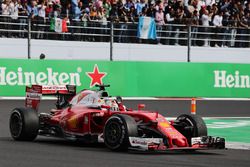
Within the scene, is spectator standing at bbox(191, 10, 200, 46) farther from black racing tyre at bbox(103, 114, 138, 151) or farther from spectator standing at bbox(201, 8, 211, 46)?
black racing tyre at bbox(103, 114, 138, 151)

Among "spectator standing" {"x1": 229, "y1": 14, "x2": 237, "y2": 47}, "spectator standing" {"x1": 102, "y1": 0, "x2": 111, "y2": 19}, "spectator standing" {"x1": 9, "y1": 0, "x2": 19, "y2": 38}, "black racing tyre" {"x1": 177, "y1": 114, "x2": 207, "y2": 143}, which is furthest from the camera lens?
"spectator standing" {"x1": 229, "y1": 14, "x2": 237, "y2": 47}

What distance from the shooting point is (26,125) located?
46.5 ft

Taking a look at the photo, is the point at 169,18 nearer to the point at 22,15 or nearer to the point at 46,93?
the point at 22,15

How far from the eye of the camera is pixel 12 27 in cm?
2714

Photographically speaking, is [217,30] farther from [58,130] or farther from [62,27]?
[58,130]

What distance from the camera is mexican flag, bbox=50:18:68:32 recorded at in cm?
2733

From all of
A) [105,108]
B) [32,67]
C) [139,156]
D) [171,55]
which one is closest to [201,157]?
[139,156]

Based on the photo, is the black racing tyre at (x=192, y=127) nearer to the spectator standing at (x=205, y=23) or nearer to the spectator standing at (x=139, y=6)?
the spectator standing at (x=139, y=6)

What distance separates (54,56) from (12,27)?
6.91ft

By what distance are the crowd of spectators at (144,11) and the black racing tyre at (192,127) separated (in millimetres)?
13672

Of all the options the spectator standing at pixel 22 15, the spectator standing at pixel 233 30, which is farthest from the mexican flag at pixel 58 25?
the spectator standing at pixel 233 30

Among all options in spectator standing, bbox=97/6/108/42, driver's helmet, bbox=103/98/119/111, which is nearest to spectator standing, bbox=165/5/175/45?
spectator standing, bbox=97/6/108/42

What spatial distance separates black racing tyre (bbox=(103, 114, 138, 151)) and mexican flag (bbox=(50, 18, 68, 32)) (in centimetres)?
1456

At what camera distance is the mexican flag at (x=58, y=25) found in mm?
27327
